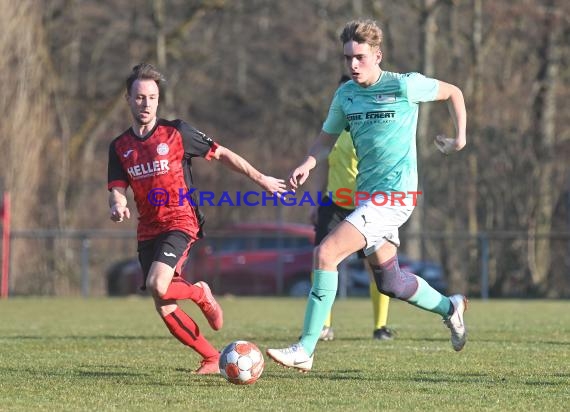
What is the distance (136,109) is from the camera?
7.36 m

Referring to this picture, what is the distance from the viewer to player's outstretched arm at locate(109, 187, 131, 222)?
709cm

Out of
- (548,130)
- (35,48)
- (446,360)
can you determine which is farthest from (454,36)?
(446,360)

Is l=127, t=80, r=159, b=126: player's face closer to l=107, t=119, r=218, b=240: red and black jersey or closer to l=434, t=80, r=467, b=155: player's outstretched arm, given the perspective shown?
l=107, t=119, r=218, b=240: red and black jersey

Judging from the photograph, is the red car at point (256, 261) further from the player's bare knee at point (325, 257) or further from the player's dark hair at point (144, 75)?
the player's bare knee at point (325, 257)

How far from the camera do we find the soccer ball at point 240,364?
6.65 m

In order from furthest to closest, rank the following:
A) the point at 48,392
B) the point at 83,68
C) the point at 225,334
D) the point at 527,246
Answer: the point at 83,68
the point at 527,246
the point at 225,334
the point at 48,392

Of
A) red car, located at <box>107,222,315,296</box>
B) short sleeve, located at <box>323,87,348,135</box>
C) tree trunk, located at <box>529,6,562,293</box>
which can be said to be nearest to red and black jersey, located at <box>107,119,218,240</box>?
short sleeve, located at <box>323,87,348,135</box>

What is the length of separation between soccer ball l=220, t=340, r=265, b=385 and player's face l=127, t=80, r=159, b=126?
1.60 meters

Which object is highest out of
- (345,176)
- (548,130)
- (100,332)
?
(548,130)

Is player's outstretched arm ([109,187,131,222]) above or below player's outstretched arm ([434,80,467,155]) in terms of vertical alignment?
below

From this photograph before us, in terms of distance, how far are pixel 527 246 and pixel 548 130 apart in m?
4.80

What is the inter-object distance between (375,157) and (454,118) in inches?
23.2

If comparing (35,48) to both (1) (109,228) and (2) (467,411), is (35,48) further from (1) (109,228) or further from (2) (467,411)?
(2) (467,411)

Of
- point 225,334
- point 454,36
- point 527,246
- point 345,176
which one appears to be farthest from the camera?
point 454,36
